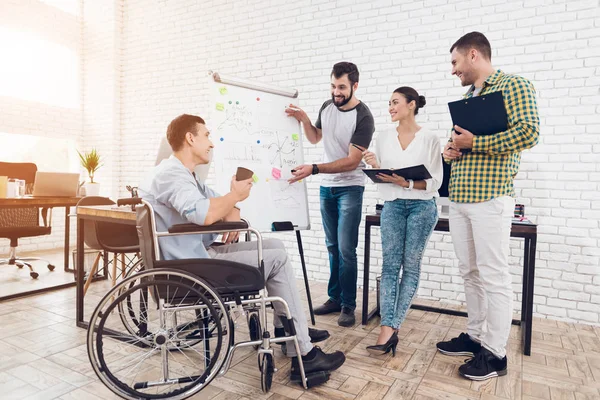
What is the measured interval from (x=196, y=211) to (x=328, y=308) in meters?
1.56

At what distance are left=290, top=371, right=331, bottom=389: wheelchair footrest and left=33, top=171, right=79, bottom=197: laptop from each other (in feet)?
9.41

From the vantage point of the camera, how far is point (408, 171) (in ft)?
6.69

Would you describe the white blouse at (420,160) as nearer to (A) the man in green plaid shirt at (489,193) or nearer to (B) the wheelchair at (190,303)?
(A) the man in green plaid shirt at (489,193)

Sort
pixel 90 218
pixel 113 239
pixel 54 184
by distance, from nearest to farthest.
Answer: pixel 90 218
pixel 113 239
pixel 54 184

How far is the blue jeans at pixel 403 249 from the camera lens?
212 cm

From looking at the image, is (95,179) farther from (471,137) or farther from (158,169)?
(471,137)

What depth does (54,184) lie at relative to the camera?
11.6 ft

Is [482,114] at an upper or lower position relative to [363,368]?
upper

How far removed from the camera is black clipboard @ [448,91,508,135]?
1780mm

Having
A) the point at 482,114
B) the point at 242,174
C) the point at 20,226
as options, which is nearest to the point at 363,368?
the point at 242,174

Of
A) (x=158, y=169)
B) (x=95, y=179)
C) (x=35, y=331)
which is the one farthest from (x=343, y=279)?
(x=95, y=179)

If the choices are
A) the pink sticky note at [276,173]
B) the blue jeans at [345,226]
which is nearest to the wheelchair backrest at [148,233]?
the pink sticky note at [276,173]

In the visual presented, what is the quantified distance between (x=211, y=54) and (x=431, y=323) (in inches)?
138

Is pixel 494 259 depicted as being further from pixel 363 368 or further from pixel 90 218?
pixel 90 218
